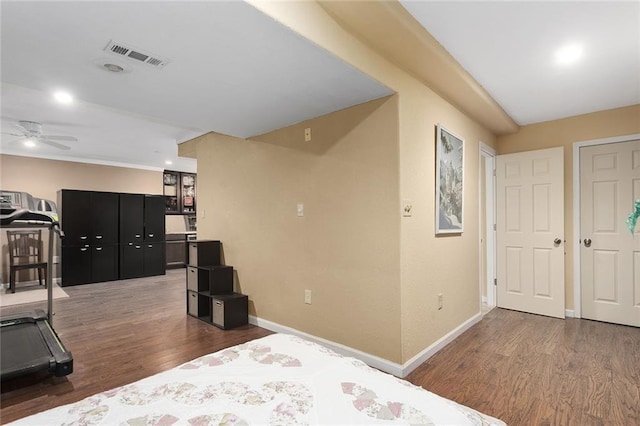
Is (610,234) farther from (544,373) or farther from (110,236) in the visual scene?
(110,236)

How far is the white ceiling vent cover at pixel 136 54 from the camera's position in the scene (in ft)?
6.05

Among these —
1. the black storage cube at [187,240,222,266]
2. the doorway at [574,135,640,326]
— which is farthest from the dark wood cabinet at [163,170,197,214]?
the doorway at [574,135,640,326]

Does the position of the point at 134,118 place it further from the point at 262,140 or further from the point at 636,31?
the point at 636,31

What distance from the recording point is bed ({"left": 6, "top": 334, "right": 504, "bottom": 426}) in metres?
0.99

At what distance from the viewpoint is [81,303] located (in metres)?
4.70

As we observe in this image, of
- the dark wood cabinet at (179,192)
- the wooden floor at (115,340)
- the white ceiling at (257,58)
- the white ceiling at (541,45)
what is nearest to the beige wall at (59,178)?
the dark wood cabinet at (179,192)

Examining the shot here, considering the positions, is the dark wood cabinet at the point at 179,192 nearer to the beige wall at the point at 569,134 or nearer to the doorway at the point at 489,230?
the doorway at the point at 489,230

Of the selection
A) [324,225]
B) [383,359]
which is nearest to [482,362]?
[383,359]

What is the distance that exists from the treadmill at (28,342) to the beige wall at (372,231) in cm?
184

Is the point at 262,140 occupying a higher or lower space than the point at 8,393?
higher

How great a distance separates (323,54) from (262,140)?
1915 mm

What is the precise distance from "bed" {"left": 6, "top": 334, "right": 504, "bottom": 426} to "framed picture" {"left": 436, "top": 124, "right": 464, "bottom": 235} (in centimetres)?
204

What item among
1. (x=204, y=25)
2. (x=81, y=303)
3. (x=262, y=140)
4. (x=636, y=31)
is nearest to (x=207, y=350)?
(x=262, y=140)

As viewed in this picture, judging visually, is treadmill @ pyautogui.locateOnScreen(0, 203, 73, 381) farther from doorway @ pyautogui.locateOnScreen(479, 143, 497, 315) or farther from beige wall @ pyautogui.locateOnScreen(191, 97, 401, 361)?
doorway @ pyautogui.locateOnScreen(479, 143, 497, 315)
